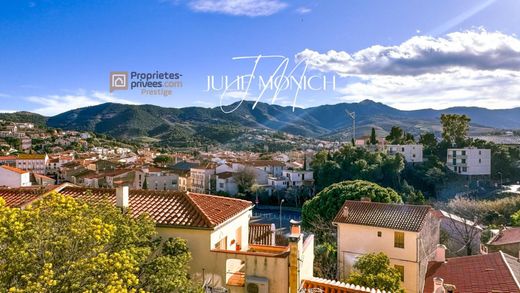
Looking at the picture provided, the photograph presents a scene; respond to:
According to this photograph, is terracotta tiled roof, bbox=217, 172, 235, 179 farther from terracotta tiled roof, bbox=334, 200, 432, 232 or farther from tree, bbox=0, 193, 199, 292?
tree, bbox=0, 193, 199, 292

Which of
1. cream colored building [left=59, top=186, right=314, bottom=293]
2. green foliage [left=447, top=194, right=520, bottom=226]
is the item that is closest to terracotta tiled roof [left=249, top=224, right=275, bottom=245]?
cream colored building [left=59, top=186, right=314, bottom=293]

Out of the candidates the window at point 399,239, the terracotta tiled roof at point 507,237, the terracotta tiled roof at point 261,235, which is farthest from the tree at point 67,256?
the terracotta tiled roof at point 507,237

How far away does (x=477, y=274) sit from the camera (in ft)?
55.9

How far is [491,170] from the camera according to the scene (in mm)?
64125

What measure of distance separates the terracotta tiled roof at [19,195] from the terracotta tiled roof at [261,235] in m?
9.38

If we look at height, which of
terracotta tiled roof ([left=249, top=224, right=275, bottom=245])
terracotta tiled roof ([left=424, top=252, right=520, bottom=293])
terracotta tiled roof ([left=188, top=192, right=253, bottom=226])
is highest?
terracotta tiled roof ([left=188, top=192, right=253, bottom=226])

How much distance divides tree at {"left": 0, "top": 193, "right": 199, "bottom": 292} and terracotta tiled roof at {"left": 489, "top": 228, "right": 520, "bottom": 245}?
23.9 meters

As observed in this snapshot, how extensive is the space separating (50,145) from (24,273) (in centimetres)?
12795

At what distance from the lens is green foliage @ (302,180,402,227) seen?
109 feet

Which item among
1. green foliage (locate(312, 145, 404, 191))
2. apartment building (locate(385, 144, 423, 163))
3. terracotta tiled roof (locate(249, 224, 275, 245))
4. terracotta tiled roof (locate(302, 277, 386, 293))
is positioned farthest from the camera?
apartment building (locate(385, 144, 423, 163))

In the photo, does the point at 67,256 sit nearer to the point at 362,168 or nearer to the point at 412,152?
the point at 362,168

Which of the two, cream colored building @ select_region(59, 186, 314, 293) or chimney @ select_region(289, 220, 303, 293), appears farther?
cream colored building @ select_region(59, 186, 314, 293)

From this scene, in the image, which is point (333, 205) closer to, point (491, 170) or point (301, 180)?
point (301, 180)

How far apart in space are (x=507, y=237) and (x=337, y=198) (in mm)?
12172
